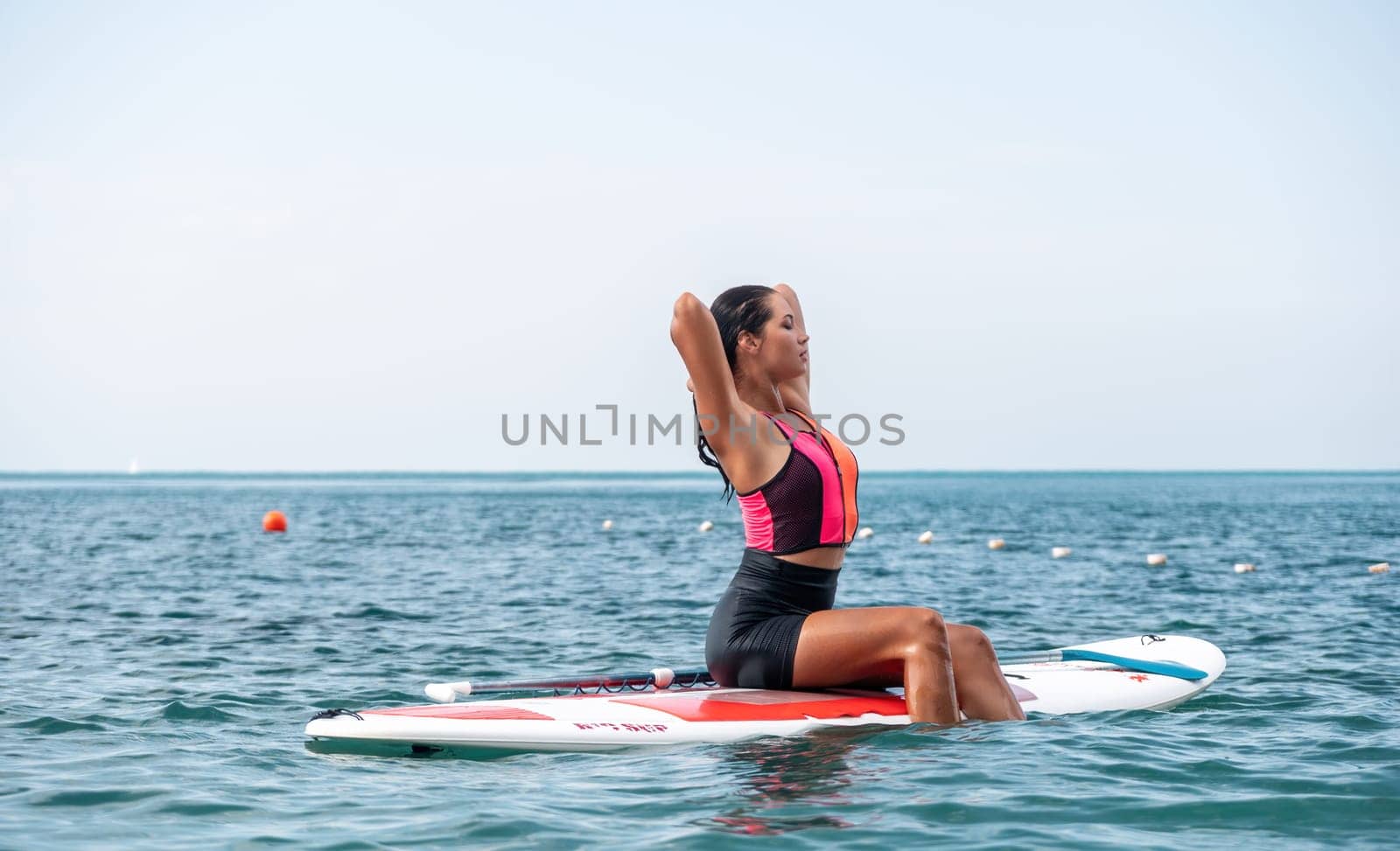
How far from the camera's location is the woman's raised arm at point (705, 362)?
194 inches

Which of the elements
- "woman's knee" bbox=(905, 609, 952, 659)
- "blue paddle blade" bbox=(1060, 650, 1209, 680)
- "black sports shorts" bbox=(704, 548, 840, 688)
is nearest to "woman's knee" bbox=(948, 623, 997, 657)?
"woman's knee" bbox=(905, 609, 952, 659)

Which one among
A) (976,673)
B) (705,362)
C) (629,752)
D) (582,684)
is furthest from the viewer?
(582,684)

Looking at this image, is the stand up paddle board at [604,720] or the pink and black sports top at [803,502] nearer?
the pink and black sports top at [803,502]

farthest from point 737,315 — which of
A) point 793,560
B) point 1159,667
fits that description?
point 1159,667

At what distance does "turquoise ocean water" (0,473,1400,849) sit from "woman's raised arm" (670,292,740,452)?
151cm

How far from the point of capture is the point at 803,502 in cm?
539

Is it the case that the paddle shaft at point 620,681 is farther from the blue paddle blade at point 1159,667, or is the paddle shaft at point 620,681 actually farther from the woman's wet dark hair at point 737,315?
the woman's wet dark hair at point 737,315

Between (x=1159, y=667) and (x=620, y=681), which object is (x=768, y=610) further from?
(x=1159, y=667)

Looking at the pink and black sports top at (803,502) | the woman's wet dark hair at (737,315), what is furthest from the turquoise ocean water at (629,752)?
the woman's wet dark hair at (737,315)

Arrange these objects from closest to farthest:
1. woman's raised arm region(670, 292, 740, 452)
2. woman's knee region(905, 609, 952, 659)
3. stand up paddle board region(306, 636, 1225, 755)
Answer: woman's raised arm region(670, 292, 740, 452) < woman's knee region(905, 609, 952, 659) < stand up paddle board region(306, 636, 1225, 755)

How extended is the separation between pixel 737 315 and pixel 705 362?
556 mm

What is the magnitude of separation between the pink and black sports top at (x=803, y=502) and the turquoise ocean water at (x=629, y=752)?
0.94 m

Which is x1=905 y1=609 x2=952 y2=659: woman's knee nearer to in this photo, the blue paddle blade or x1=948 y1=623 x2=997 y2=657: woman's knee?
x1=948 y1=623 x2=997 y2=657: woman's knee

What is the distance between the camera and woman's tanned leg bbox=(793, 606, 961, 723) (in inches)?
211
